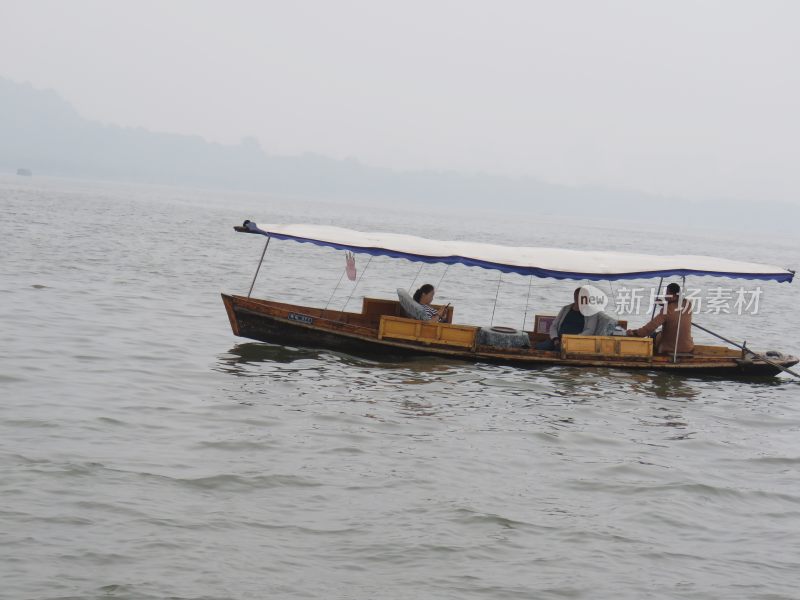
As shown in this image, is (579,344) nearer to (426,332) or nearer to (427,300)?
(426,332)

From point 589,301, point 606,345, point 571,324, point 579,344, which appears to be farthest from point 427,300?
point 606,345

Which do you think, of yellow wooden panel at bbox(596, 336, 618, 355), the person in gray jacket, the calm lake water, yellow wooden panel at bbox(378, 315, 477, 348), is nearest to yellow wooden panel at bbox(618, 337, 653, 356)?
yellow wooden panel at bbox(596, 336, 618, 355)

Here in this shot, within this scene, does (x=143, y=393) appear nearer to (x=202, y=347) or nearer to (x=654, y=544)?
(x=202, y=347)

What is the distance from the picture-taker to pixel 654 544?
317 inches

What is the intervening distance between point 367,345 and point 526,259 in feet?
10.1

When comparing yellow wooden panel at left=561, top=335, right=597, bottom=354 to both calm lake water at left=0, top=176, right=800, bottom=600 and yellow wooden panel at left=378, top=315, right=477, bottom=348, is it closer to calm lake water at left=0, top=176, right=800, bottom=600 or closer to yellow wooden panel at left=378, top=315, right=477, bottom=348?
calm lake water at left=0, top=176, right=800, bottom=600

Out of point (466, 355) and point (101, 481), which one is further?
point (466, 355)

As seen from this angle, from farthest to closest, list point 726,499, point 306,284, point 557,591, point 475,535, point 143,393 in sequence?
point 306,284
point 143,393
point 726,499
point 475,535
point 557,591

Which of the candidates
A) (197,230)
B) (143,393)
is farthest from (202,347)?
(197,230)

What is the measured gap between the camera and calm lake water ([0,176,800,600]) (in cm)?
704

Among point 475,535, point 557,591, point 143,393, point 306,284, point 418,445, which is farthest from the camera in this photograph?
point 306,284

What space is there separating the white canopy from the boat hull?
1.31 metres

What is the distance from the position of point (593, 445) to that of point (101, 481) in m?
5.88

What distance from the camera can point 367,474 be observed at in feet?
30.6
